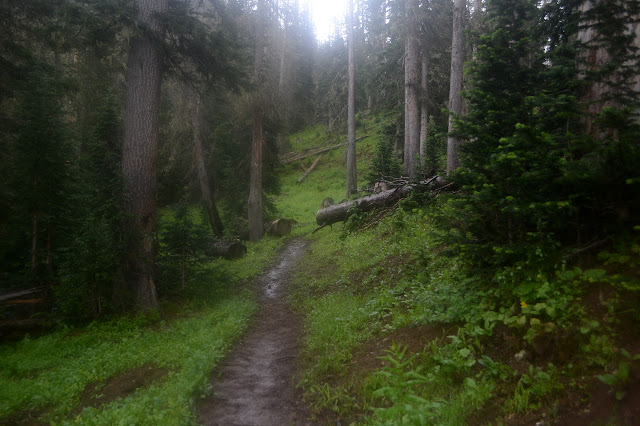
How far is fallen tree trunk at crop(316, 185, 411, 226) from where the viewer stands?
1422 cm

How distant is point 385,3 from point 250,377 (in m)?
23.3

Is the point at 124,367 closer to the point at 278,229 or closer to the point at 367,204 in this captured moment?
the point at 367,204

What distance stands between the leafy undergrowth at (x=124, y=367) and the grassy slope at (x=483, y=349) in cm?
171

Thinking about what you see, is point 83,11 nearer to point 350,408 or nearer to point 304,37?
point 350,408

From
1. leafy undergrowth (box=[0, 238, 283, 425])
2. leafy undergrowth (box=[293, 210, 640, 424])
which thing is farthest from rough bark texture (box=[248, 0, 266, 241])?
leafy undergrowth (box=[293, 210, 640, 424])

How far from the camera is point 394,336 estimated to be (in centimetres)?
611

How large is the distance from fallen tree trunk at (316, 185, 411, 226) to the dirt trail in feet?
21.2

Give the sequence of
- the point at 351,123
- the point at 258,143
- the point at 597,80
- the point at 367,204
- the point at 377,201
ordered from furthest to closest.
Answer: the point at 351,123
the point at 258,143
the point at 367,204
the point at 377,201
the point at 597,80

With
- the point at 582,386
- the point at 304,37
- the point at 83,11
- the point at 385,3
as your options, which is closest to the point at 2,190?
the point at 83,11

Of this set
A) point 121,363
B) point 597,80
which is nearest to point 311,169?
point 121,363

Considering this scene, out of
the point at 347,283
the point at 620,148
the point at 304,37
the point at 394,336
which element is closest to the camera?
the point at 620,148

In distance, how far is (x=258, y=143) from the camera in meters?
19.7

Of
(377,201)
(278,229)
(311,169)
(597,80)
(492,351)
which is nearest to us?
(492,351)

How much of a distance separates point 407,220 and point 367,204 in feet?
10.4
